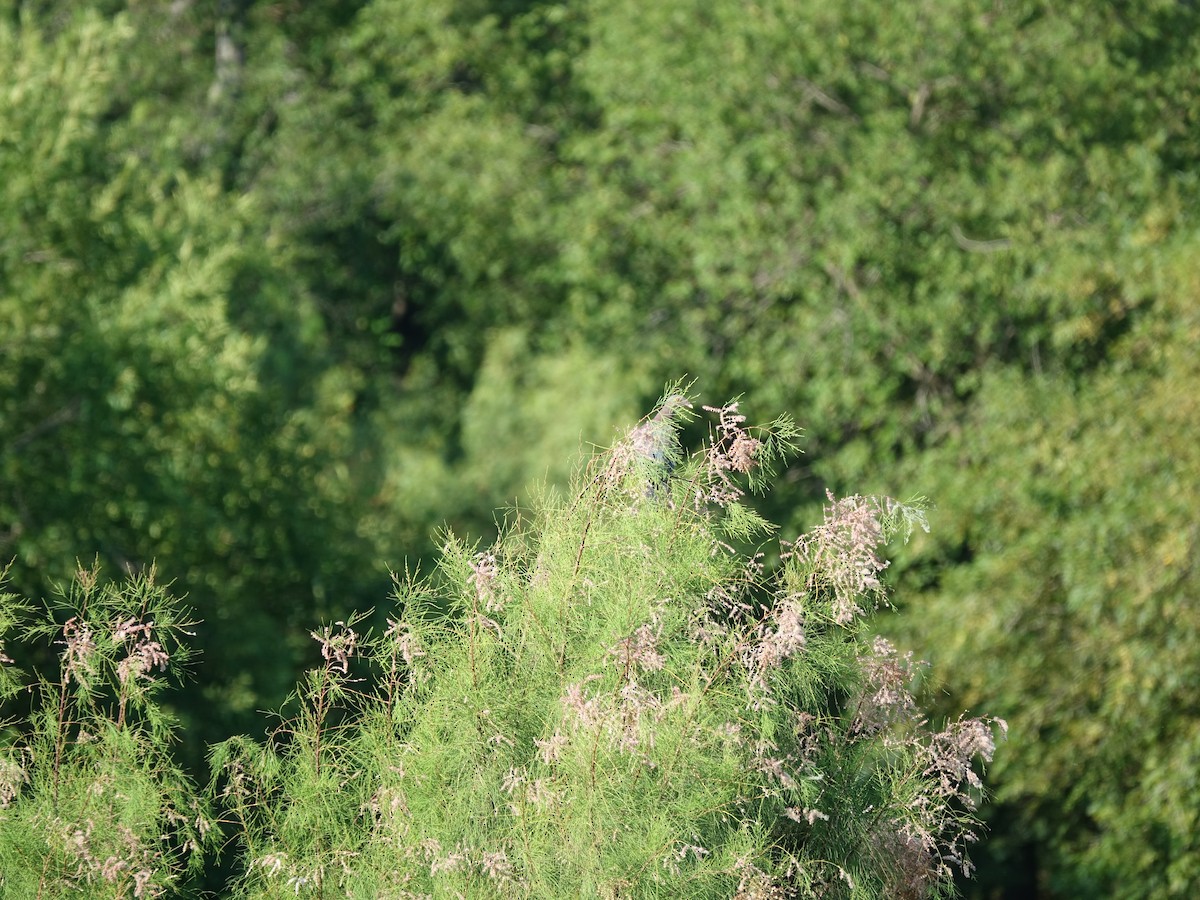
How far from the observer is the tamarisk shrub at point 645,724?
10.9ft

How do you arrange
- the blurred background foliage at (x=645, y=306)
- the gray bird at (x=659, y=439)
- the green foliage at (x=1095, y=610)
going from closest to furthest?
1. the gray bird at (x=659, y=439)
2. the green foliage at (x=1095, y=610)
3. the blurred background foliage at (x=645, y=306)

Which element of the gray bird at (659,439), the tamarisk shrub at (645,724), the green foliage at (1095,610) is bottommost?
the green foliage at (1095,610)

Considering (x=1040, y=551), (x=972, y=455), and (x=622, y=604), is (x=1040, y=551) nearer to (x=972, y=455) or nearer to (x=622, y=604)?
(x=972, y=455)

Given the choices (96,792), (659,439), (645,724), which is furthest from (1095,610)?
(96,792)

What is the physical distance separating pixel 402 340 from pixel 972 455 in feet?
28.2

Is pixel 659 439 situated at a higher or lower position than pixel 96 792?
higher

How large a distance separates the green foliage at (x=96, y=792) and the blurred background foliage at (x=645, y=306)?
13.4ft

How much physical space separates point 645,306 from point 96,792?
Result: 11.2 m

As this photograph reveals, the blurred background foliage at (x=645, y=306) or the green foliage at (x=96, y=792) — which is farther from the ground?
the green foliage at (x=96, y=792)

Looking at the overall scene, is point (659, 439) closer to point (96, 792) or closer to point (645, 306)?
point (96, 792)

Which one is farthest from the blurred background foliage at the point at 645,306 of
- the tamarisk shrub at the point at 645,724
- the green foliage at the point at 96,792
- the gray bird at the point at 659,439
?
the gray bird at the point at 659,439

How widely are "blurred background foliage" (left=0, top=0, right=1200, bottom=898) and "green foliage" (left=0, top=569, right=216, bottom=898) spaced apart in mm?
4098

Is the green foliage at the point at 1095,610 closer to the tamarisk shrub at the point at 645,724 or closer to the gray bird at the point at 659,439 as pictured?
the tamarisk shrub at the point at 645,724

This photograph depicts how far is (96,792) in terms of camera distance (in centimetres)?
363
